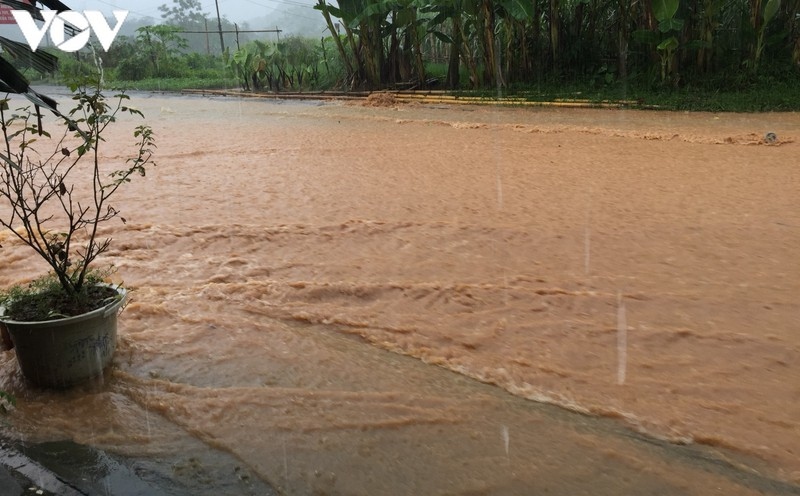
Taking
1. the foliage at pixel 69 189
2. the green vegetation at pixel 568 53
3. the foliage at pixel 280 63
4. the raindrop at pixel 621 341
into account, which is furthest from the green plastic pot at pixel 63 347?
the foliage at pixel 280 63

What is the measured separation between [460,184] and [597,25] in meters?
11.4

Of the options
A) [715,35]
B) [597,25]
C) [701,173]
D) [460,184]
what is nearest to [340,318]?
[460,184]

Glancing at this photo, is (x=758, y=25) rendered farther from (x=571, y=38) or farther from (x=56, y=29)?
(x=56, y=29)

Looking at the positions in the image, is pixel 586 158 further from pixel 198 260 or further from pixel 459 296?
pixel 198 260

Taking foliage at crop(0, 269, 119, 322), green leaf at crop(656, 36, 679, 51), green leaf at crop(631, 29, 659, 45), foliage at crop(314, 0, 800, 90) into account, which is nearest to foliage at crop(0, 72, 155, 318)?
foliage at crop(0, 269, 119, 322)

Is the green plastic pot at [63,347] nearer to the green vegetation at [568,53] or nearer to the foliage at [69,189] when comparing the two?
the foliage at [69,189]

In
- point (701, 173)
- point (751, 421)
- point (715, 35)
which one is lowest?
point (751, 421)

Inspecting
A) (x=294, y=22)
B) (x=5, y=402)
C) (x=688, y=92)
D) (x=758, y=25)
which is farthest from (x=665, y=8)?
(x=294, y=22)

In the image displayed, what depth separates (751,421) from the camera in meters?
2.66

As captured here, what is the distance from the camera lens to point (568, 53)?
16.1 metres

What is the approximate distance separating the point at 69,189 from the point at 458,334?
5378 millimetres

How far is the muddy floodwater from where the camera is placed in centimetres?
248

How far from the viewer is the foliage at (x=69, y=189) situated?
294cm

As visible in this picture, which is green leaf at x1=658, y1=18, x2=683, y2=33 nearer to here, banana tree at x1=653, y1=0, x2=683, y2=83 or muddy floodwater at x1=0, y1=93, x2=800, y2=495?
banana tree at x1=653, y1=0, x2=683, y2=83
